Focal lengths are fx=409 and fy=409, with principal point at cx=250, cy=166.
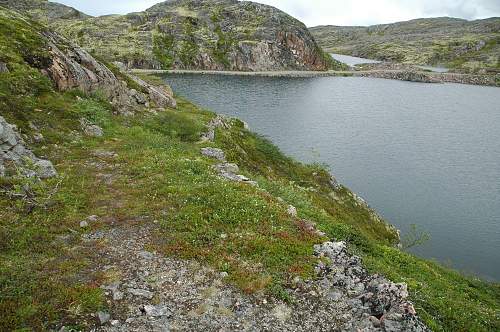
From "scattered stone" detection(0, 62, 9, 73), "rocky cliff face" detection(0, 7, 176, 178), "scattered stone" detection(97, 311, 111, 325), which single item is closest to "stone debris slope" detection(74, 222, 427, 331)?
"scattered stone" detection(97, 311, 111, 325)

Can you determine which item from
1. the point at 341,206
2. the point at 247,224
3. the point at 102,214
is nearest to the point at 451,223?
the point at 341,206

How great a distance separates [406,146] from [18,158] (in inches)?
2925

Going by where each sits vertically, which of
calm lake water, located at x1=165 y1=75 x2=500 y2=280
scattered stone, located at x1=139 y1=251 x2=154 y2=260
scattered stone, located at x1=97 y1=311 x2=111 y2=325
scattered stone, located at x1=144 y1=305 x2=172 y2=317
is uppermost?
scattered stone, located at x1=139 y1=251 x2=154 y2=260

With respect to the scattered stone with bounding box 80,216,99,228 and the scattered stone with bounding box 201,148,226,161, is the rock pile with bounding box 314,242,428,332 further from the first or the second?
the scattered stone with bounding box 201,148,226,161

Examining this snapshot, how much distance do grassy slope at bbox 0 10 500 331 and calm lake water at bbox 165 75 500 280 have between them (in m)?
21.2

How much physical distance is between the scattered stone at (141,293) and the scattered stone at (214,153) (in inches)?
863

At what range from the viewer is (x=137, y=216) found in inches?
865

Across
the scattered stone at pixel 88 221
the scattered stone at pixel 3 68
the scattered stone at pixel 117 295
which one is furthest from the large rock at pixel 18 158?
the scattered stone at pixel 117 295

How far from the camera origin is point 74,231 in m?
19.7

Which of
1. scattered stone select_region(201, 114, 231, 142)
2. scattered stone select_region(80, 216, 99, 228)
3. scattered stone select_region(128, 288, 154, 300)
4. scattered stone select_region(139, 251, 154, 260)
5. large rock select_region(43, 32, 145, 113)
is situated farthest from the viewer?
scattered stone select_region(201, 114, 231, 142)

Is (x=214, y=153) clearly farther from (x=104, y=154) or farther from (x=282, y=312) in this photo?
(x=282, y=312)

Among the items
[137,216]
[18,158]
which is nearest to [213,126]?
[18,158]

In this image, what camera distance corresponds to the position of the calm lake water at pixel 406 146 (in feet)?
173

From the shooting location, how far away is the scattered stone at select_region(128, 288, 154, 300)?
16078 millimetres
